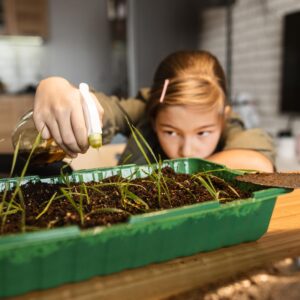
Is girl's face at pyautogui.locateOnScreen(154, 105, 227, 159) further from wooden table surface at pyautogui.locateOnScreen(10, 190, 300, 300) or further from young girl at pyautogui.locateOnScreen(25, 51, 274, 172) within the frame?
wooden table surface at pyautogui.locateOnScreen(10, 190, 300, 300)

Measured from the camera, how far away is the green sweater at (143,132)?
0.98 meters

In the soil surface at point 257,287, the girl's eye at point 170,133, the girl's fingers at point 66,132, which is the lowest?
the soil surface at point 257,287

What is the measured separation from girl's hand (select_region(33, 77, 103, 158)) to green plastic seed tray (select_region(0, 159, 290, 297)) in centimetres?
21

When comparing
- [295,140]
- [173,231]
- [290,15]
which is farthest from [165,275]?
[290,15]

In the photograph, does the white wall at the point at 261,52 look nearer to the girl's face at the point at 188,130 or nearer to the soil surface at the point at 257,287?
the girl's face at the point at 188,130

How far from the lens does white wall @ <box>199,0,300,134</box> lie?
98.3 inches

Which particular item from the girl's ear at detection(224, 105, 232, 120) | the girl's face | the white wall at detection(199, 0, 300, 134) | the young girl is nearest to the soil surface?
the young girl

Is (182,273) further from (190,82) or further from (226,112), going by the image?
(226,112)

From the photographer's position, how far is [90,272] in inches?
15.5

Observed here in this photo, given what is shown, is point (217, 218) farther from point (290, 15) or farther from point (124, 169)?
point (290, 15)

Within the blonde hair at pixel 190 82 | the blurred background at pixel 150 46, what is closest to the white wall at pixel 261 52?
the blurred background at pixel 150 46

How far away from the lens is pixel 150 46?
10.9ft

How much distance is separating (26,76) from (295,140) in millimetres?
2792

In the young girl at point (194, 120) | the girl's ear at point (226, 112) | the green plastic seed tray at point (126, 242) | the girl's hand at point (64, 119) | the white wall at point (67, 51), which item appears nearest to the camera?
the green plastic seed tray at point (126, 242)
